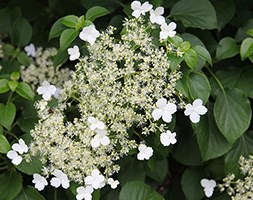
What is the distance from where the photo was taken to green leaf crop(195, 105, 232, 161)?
212 centimetres

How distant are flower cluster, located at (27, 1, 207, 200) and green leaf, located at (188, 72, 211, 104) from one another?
2.3 inches

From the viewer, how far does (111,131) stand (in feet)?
6.21

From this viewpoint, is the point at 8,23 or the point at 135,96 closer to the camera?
the point at 135,96

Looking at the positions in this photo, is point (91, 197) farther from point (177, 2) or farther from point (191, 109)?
point (177, 2)

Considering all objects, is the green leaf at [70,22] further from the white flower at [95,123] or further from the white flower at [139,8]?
the white flower at [95,123]

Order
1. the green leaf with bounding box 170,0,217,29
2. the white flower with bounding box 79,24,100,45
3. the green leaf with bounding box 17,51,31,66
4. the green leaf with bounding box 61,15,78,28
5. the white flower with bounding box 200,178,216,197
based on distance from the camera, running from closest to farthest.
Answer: the white flower with bounding box 79,24,100,45 < the green leaf with bounding box 61,15,78,28 < the green leaf with bounding box 170,0,217,29 < the white flower with bounding box 200,178,216,197 < the green leaf with bounding box 17,51,31,66

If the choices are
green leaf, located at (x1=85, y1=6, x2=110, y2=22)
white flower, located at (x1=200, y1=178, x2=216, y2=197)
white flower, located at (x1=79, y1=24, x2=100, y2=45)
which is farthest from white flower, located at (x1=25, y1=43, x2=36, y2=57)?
white flower, located at (x1=200, y1=178, x2=216, y2=197)

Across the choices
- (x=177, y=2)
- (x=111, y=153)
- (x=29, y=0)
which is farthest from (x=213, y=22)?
(x=29, y=0)

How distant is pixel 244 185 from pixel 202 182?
0.78 ft

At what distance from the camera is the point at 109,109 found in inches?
73.1

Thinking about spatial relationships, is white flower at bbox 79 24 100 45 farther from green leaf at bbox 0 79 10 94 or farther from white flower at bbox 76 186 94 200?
white flower at bbox 76 186 94 200

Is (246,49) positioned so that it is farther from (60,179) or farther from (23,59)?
(23,59)

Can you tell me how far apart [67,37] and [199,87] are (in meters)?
0.48

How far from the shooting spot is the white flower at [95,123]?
183cm
